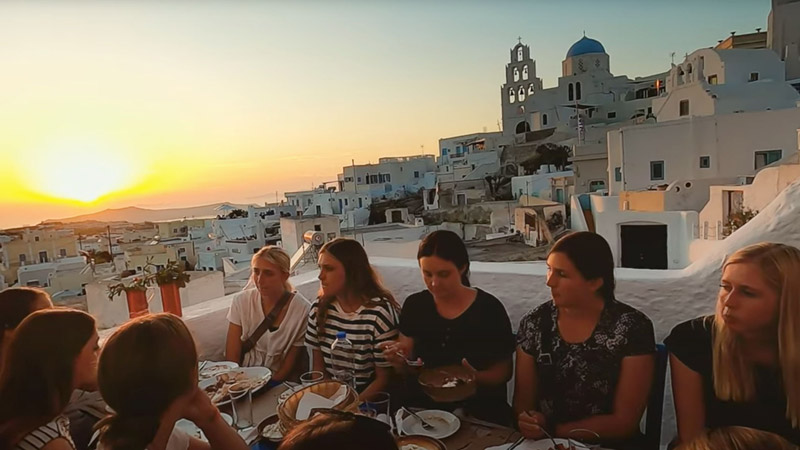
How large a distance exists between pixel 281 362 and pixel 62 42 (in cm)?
244

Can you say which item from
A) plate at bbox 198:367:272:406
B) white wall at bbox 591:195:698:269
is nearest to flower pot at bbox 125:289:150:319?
plate at bbox 198:367:272:406

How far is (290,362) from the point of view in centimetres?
262

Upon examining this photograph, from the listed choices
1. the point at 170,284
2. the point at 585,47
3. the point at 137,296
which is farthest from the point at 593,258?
the point at 585,47

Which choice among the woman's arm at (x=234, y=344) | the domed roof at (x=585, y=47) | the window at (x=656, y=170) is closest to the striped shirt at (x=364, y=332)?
the woman's arm at (x=234, y=344)

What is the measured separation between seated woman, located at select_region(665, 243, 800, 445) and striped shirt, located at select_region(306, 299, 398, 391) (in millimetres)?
1293

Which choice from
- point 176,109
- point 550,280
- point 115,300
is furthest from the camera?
point 176,109

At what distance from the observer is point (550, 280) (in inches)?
75.1

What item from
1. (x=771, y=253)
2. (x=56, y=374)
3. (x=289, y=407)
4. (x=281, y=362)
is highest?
(x=771, y=253)

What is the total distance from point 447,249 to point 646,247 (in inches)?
452

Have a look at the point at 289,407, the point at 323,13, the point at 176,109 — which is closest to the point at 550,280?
the point at 289,407

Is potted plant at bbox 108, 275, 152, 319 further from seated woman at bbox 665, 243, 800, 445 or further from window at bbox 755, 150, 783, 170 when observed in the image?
window at bbox 755, 150, 783, 170

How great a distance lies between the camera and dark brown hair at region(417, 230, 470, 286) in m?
2.23

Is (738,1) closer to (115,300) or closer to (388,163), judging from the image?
(115,300)

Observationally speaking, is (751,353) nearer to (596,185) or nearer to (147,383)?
(147,383)
